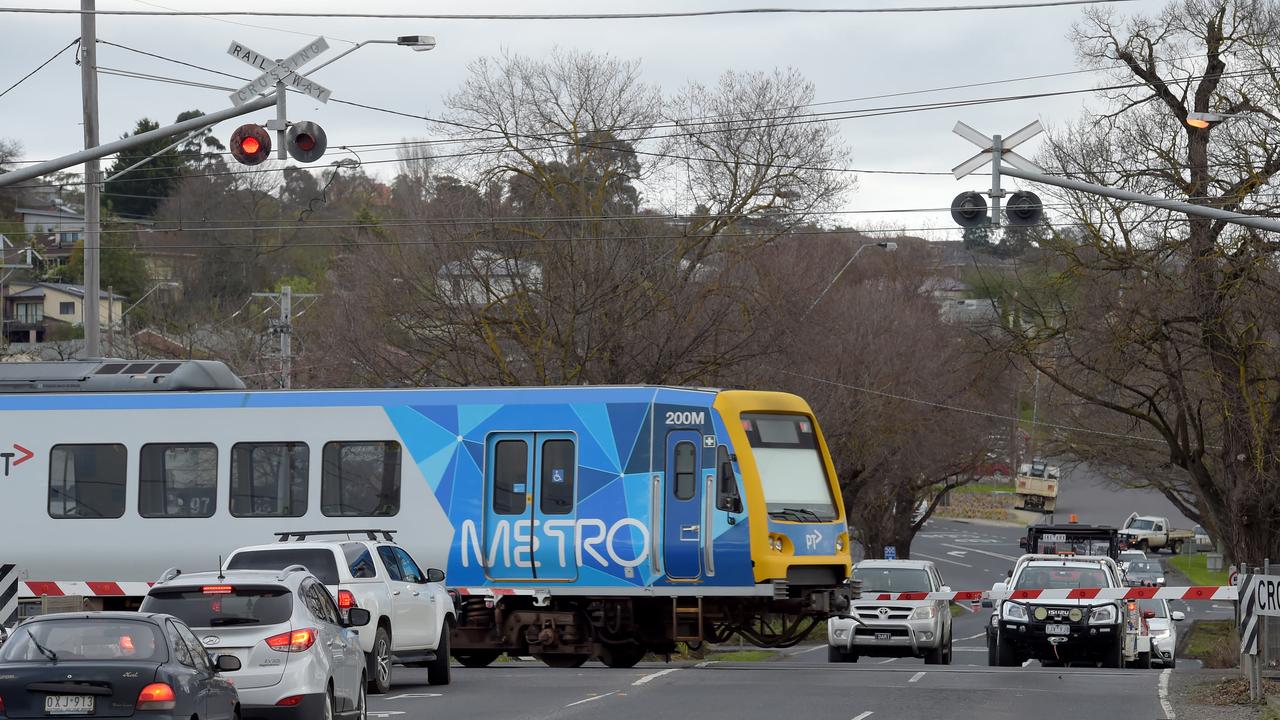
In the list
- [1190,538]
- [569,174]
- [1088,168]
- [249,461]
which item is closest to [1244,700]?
[249,461]

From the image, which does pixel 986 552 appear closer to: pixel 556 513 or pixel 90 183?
pixel 90 183

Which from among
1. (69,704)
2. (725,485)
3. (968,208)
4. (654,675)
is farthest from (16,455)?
(69,704)

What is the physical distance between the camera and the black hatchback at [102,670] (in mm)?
10648

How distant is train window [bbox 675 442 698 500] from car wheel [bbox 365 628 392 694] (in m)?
4.57

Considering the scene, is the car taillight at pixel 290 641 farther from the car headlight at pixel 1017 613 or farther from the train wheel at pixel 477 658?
the car headlight at pixel 1017 613

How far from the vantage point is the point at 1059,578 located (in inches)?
1078

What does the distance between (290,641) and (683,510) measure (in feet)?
29.0

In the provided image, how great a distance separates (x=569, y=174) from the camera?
137 ft

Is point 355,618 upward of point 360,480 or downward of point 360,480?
downward

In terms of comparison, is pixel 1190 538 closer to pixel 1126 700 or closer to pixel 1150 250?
pixel 1150 250

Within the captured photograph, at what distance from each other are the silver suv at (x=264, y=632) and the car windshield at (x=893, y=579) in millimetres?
16825

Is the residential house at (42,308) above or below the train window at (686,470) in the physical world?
above

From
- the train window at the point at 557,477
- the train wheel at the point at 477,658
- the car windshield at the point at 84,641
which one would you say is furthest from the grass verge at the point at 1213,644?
the car windshield at the point at 84,641

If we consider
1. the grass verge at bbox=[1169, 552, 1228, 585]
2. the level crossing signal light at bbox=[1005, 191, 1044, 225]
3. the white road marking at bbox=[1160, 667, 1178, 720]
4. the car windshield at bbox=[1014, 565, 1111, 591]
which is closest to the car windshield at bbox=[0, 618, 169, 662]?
the white road marking at bbox=[1160, 667, 1178, 720]
